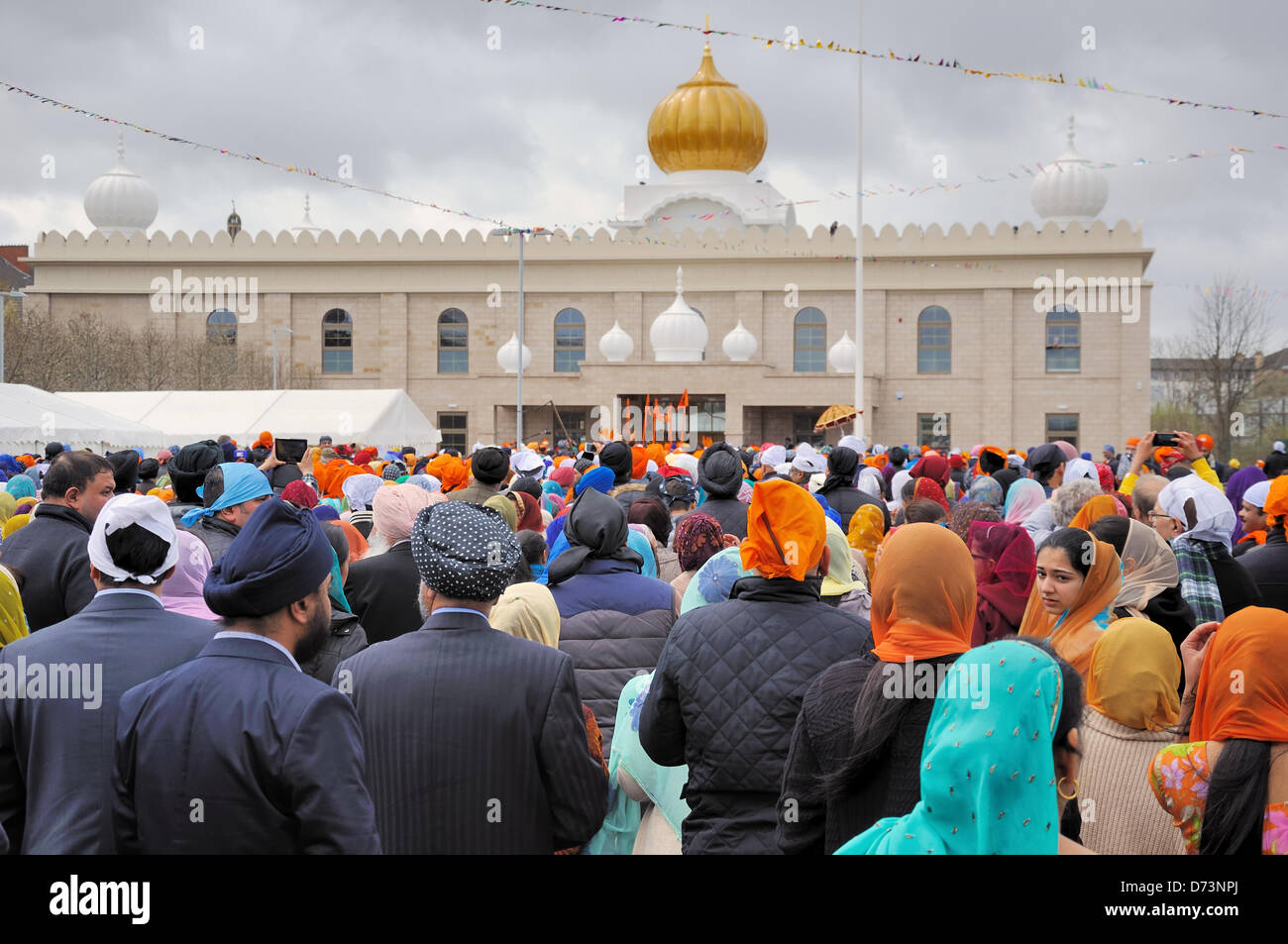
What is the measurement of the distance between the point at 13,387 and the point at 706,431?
26.3 m

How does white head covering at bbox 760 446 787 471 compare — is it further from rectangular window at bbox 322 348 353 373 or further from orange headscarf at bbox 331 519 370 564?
rectangular window at bbox 322 348 353 373

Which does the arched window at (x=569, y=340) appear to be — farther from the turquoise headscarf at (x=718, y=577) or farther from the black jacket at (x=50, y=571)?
the turquoise headscarf at (x=718, y=577)

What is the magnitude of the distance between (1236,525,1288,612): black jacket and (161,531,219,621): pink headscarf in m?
5.31

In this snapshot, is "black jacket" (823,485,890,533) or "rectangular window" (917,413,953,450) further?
"rectangular window" (917,413,953,450)

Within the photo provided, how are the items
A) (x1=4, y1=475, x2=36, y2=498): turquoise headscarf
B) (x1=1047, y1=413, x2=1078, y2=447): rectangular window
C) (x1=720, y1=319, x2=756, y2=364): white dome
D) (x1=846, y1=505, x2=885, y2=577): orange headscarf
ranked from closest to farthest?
(x1=846, y1=505, x2=885, y2=577): orange headscarf < (x1=4, y1=475, x2=36, y2=498): turquoise headscarf < (x1=720, y1=319, x2=756, y2=364): white dome < (x1=1047, y1=413, x2=1078, y2=447): rectangular window

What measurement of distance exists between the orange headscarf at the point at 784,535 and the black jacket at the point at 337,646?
1.53m

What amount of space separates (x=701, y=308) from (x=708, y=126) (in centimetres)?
713

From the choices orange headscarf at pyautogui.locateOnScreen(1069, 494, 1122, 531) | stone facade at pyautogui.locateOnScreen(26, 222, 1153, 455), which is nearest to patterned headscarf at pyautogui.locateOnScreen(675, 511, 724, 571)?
orange headscarf at pyautogui.locateOnScreen(1069, 494, 1122, 531)

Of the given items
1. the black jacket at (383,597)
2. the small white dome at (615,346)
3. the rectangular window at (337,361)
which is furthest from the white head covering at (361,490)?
the rectangular window at (337,361)

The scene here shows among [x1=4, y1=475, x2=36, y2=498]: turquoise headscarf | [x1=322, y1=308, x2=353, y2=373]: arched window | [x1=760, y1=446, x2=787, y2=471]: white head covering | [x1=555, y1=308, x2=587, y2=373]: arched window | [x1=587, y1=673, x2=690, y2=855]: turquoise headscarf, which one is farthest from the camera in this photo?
[x1=322, y1=308, x2=353, y2=373]: arched window

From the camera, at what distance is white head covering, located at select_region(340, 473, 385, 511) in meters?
8.78

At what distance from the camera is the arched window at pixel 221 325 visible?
47.2 meters

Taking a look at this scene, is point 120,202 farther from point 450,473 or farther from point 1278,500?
point 1278,500
